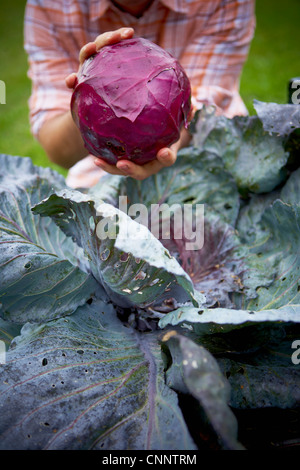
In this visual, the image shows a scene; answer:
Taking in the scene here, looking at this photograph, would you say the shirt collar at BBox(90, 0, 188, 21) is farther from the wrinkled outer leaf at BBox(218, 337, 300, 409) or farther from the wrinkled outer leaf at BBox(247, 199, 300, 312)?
the wrinkled outer leaf at BBox(218, 337, 300, 409)

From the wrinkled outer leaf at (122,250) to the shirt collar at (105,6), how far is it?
901mm

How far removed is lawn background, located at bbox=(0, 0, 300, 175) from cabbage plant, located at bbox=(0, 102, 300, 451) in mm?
1877

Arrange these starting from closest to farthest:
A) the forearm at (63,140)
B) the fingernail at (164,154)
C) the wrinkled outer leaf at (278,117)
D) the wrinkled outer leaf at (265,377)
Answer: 1. the wrinkled outer leaf at (265,377)
2. the fingernail at (164,154)
3. the wrinkled outer leaf at (278,117)
4. the forearm at (63,140)

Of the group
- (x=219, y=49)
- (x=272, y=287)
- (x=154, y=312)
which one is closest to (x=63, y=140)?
(x=219, y=49)

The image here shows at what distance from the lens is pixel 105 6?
1.40 meters

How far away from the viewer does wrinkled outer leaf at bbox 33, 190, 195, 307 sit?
647 millimetres

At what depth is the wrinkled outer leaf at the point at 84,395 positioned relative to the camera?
26.5 inches

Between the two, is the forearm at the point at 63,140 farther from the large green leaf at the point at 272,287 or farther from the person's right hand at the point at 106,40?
the large green leaf at the point at 272,287

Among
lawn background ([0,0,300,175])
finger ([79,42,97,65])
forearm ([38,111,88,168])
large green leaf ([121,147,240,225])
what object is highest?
finger ([79,42,97,65])

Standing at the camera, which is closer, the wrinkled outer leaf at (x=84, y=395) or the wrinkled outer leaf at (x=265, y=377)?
the wrinkled outer leaf at (x=84, y=395)

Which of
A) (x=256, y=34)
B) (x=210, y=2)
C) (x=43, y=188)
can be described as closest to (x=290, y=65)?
(x=256, y=34)

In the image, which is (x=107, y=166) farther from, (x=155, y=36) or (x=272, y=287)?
→ (x=155, y=36)

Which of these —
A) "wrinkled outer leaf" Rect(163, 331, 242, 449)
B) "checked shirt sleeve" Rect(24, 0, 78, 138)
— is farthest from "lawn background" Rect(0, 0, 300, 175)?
"wrinkled outer leaf" Rect(163, 331, 242, 449)

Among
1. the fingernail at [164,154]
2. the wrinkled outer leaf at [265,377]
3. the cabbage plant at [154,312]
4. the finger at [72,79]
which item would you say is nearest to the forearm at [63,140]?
the cabbage plant at [154,312]
